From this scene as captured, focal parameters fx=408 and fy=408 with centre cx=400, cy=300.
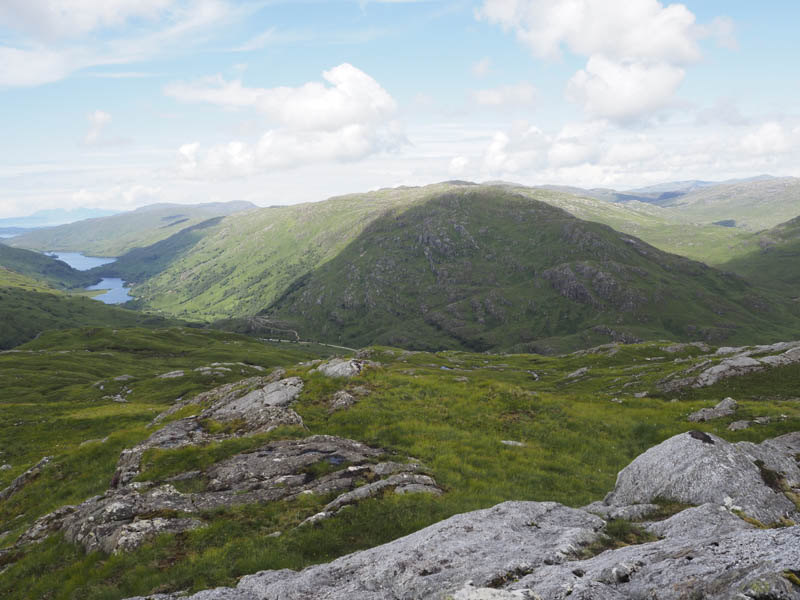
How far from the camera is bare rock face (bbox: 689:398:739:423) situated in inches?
1271

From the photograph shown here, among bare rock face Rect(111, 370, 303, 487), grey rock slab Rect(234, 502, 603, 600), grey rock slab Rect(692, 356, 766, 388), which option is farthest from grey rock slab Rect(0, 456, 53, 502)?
grey rock slab Rect(692, 356, 766, 388)

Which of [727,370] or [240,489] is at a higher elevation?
[240,489]

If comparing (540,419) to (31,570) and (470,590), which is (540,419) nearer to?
(470,590)

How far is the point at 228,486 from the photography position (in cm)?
2184

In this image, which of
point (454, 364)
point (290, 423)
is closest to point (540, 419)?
point (290, 423)

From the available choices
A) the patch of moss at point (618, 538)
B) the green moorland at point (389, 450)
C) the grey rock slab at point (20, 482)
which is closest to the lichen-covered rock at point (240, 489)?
the green moorland at point (389, 450)

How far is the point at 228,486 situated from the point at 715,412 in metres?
36.6

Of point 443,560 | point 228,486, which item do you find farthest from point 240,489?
point 443,560

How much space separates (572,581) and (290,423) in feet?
79.1

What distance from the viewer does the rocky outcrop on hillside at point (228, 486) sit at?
1798cm

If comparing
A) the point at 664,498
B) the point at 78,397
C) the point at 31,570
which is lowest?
the point at 78,397

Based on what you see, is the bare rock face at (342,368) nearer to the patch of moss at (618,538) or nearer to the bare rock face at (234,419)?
the bare rock face at (234,419)

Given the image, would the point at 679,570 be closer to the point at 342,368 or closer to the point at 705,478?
the point at 705,478

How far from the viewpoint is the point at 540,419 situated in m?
32.6
